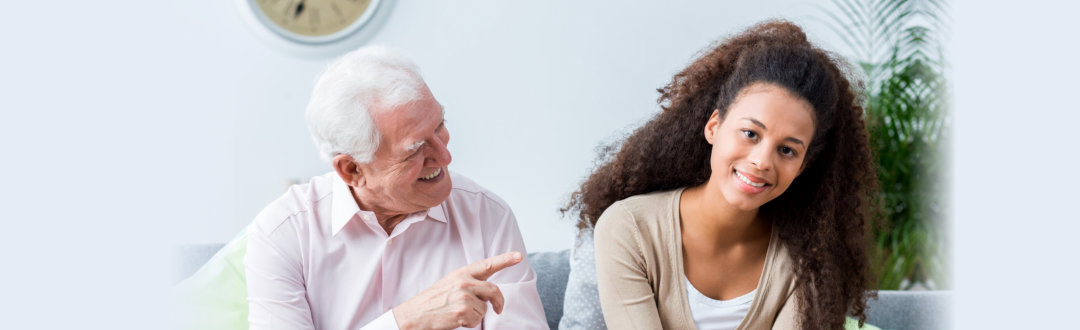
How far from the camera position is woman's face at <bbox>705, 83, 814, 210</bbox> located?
1.57 meters

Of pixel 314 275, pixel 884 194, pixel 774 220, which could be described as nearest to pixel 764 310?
pixel 774 220

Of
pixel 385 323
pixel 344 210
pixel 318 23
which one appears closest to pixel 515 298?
pixel 385 323

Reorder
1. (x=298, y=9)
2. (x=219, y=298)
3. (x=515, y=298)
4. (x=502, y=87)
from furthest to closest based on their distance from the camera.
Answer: (x=502, y=87), (x=298, y=9), (x=219, y=298), (x=515, y=298)

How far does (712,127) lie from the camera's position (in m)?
1.72

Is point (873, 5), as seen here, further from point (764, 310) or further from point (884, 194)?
point (764, 310)

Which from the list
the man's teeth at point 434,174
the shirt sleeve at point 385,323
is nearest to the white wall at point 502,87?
the man's teeth at point 434,174

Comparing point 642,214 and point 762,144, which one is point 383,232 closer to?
point 642,214

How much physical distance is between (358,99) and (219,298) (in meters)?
0.74

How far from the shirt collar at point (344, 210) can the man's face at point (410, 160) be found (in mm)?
32

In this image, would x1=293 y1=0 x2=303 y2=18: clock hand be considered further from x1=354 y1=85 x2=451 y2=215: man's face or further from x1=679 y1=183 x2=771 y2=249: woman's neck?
x1=679 y1=183 x2=771 y2=249: woman's neck

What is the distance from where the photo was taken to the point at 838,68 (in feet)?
5.66

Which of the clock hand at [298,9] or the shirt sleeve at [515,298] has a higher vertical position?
the clock hand at [298,9]

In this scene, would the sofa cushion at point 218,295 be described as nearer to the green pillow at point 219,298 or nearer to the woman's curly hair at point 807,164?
the green pillow at point 219,298

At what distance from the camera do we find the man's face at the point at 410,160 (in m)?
1.46
